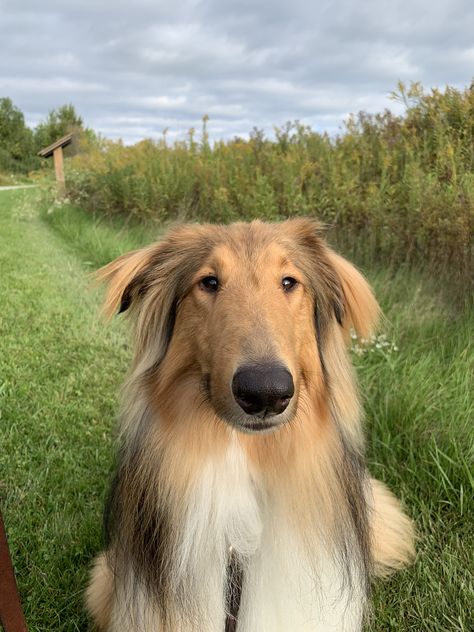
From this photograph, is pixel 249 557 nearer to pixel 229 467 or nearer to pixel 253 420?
pixel 229 467

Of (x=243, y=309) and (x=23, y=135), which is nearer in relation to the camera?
(x=243, y=309)

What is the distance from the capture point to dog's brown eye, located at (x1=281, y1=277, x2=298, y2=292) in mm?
2090

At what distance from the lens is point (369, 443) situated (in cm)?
365

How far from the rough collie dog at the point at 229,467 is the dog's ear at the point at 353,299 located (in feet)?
0.31

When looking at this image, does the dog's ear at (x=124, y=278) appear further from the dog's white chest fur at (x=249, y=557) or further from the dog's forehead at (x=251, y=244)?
the dog's white chest fur at (x=249, y=557)

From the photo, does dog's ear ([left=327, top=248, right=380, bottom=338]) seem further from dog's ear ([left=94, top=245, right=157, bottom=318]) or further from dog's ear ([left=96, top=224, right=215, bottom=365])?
dog's ear ([left=94, top=245, right=157, bottom=318])

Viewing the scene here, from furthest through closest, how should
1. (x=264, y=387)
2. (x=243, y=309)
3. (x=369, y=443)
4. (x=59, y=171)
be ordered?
(x=59, y=171)
(x=369, y=443)
(x=243, y=309)
(x=264, y=387)

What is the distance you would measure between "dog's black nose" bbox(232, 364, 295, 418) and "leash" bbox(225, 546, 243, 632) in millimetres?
784

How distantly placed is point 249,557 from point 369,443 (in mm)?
1756

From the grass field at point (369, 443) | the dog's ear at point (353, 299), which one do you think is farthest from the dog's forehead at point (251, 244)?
the grass field at point (369, 443)

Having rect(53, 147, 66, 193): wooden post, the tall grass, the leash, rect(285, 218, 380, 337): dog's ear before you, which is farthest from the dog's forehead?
rect(53, 147, 66, 193): wooden post

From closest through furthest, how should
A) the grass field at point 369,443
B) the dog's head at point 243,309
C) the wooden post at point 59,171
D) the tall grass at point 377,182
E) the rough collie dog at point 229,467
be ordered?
the dog's head at point 243,309 → the rough collie dog at point 229,467 → the grass field at point 369,443 → the tall grass at point 377,182 → the wooden post at point 59,171

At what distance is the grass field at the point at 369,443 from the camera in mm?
2719

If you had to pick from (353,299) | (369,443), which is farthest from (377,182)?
(353,299)
